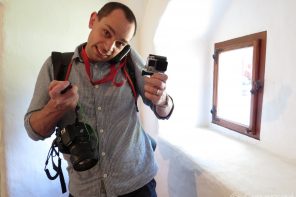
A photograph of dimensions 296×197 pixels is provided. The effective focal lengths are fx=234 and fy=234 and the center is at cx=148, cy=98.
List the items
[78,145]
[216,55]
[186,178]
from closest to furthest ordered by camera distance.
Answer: [78,145]
[186,178]
[216,55]

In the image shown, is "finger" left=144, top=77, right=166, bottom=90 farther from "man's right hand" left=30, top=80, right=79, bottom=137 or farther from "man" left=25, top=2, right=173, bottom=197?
"man's right hand" left=30, top=80, right=79, bottom=137

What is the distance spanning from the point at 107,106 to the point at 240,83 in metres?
0.74

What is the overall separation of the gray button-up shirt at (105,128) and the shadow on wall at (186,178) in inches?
9.5

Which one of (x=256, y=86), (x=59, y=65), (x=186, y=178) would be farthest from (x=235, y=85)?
(x=59, y=65)

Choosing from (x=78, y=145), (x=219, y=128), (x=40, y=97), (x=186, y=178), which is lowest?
(x=186, y=178)

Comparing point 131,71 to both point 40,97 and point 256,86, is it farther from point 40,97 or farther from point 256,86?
point 256,86

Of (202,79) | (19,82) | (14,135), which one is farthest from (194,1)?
(14,135)

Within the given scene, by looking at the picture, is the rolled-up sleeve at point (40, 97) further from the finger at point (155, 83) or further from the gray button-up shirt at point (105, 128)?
the finger at point (155, 83)

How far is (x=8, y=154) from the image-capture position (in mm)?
1128

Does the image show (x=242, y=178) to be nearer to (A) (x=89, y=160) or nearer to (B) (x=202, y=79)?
(A) (x=89, y=160)

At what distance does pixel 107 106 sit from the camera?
0.73 meters

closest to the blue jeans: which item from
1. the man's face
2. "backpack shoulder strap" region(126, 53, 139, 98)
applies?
"backpack shoulder strap" region(126, 53, 139, 98)

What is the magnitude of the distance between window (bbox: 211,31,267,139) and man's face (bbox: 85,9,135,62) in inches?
23.8

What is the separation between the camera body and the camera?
0.59m
